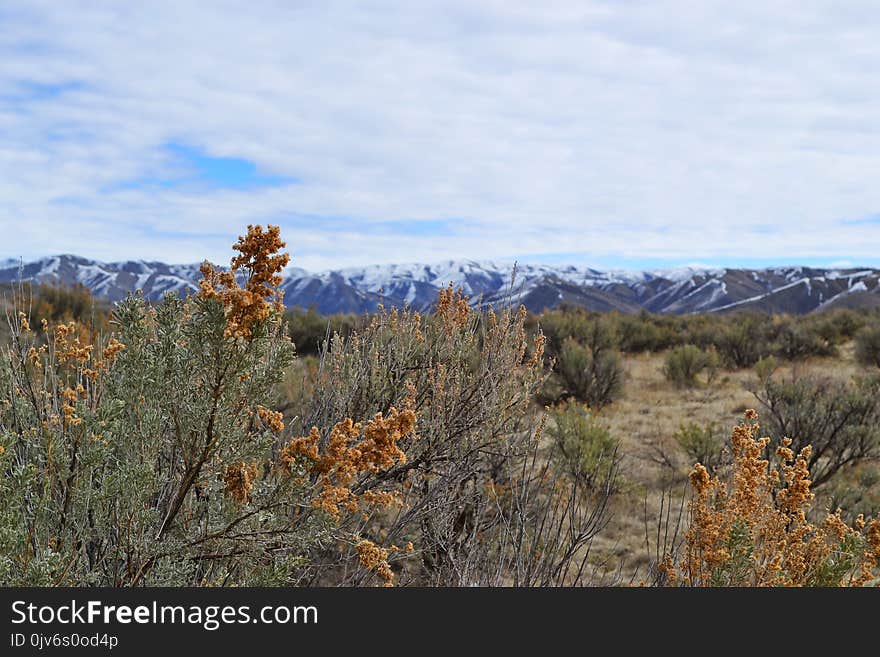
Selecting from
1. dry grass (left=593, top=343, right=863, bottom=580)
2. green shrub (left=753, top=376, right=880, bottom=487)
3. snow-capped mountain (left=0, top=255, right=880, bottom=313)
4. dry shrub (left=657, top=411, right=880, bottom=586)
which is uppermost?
snow-capped mountain (left=0, top=255, right=880, bottom=313)

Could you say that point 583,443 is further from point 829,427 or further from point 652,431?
point 652,431

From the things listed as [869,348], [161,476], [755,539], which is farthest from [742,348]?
[161,476]

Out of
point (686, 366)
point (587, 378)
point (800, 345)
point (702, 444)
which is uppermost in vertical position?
point (800, 345)

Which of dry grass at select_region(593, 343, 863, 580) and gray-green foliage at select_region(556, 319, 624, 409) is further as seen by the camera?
gray-green foliage at select_region(556, 319, 624, 409)

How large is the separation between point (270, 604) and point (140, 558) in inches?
23.7

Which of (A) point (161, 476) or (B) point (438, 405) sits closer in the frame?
(A) point (161, 476)

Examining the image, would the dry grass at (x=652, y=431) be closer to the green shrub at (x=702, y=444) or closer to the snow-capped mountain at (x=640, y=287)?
the green shrub at (x=702, y=444)

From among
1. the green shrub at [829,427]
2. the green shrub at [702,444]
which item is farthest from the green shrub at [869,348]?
the green shrub at [702,444]

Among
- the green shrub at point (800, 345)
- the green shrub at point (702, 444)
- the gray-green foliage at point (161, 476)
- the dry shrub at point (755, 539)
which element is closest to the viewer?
the gray-green foliage at point (161, 476)

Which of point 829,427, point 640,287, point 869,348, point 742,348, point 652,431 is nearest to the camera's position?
point 829,427

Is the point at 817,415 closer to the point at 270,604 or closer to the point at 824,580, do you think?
the point at 824,580

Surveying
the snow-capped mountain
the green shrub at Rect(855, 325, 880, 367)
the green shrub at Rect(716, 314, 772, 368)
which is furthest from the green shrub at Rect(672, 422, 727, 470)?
the snow-capped mountain

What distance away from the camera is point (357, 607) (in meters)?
2.29

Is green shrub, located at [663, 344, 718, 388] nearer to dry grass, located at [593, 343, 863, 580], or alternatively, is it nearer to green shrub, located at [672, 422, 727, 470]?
dry grass, located at [593, 343, 863, 580]
